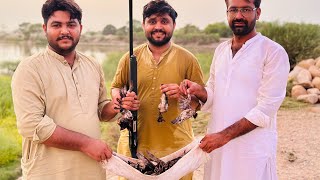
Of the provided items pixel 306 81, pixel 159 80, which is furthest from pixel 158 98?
pixel 306 81

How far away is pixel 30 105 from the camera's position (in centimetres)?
271

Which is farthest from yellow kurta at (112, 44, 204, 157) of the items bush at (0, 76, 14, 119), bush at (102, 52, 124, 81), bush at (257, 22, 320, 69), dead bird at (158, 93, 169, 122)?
bush at (257, 22, 320, 69)

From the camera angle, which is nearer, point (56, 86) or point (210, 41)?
point (56, 86)

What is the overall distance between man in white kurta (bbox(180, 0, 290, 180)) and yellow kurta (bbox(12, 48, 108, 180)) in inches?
27.5

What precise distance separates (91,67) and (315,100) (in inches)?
376

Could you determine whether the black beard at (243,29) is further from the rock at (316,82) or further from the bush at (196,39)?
the bush at (196,39)

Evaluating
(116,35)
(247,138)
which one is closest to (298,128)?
(247,138)

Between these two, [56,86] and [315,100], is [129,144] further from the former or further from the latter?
[315,100]

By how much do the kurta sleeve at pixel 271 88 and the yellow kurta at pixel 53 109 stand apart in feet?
3.65

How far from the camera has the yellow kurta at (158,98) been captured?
3527mm

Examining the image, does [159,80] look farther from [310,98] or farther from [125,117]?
[310,98]

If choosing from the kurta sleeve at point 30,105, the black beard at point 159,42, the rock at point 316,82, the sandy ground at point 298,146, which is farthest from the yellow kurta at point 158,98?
the rock at point 316,82

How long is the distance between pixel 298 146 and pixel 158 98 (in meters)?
5.38

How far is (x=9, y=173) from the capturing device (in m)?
6.54
